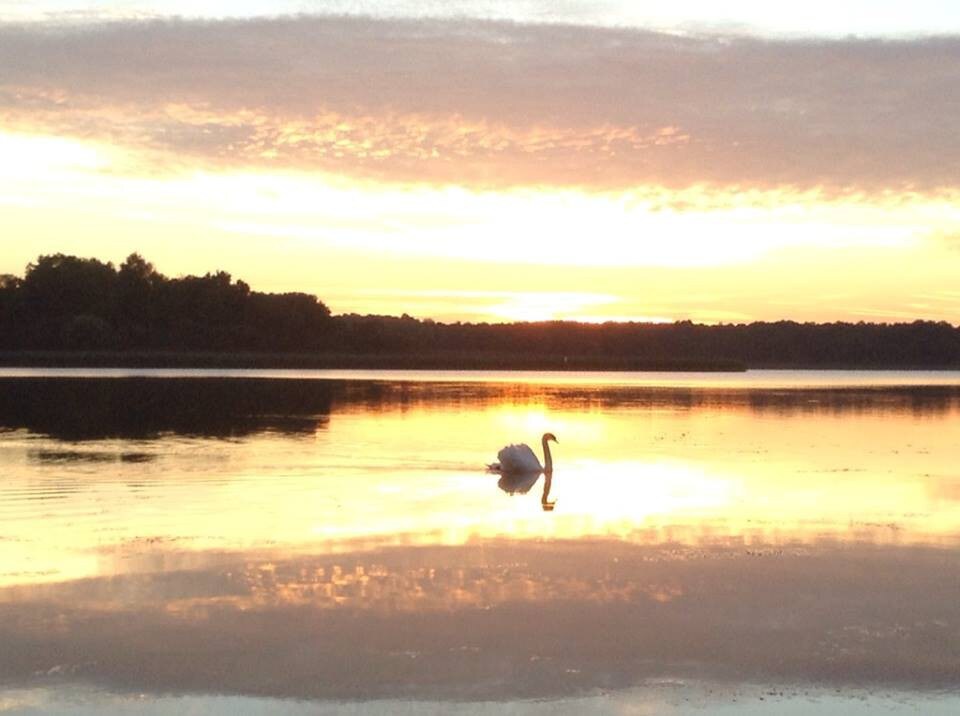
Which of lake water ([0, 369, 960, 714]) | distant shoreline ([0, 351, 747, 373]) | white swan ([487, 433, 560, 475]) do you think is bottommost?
lake water ([0, 369, 960, 714])

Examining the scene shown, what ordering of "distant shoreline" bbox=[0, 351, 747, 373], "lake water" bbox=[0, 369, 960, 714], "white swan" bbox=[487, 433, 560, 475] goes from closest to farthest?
"lake water" bbox=[0, 369, 960, 714] → "white swan" bbox=[487, 433, 560, 475] → "distant shoreline" bbox=[0, 351, 747, 373]

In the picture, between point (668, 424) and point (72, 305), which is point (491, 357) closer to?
point (72, 305)

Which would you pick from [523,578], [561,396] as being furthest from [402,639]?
[561,396]

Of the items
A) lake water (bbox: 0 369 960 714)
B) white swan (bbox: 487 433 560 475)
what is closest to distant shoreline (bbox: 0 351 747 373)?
lake water (bbox: 0 369 960 714)

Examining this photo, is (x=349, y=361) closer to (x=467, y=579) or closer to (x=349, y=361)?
(x=349, y=361)

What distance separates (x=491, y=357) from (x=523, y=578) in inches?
3527

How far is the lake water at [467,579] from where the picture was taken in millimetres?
7414

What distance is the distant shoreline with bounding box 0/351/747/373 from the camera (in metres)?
74.1

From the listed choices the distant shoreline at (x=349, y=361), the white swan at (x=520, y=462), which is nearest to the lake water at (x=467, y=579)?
the white swan at (x=520, y=462)

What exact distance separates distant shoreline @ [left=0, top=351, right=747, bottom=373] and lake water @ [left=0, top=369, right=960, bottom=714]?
54.3 m

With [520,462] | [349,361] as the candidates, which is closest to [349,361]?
[349,361]

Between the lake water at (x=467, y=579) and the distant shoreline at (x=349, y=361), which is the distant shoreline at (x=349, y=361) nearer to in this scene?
the distant shoreline at (x=349, y=361)

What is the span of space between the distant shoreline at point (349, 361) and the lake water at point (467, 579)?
54.3 m

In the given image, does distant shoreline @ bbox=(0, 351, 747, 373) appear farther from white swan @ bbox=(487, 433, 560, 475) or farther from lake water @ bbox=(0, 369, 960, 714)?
white swan @ bbox=(487, 433, 560, 475)
